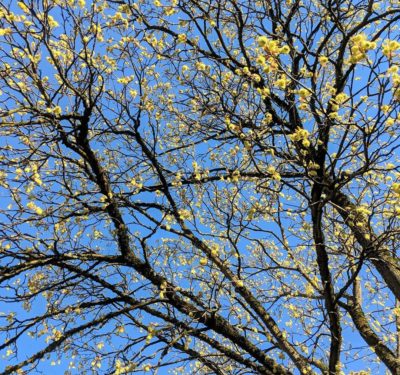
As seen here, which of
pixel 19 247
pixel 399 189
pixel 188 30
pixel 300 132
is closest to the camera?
pixel 399 189

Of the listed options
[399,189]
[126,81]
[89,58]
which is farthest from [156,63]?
[399,189]

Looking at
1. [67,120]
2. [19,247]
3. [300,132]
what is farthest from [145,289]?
[300,132]

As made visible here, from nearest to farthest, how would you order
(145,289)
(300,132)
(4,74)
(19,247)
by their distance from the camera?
(300,132)
(4,74)
(19,247)
(145,289)

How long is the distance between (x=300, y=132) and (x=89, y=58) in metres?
2.62

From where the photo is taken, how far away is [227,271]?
5.17 meters

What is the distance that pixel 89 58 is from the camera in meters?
4.50

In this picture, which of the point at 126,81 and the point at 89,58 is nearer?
the point at 89,58

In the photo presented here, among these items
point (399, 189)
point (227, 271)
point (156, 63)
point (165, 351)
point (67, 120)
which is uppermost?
point (156, 63)

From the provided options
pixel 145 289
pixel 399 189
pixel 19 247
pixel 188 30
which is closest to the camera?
pixel 399 189

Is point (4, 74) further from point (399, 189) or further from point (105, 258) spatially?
point (399, 189)

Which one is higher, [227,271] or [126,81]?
[126,81]

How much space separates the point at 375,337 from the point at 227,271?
84.3 inches

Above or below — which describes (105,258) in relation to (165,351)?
above

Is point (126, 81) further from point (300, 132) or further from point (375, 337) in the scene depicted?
point (375, 337)
